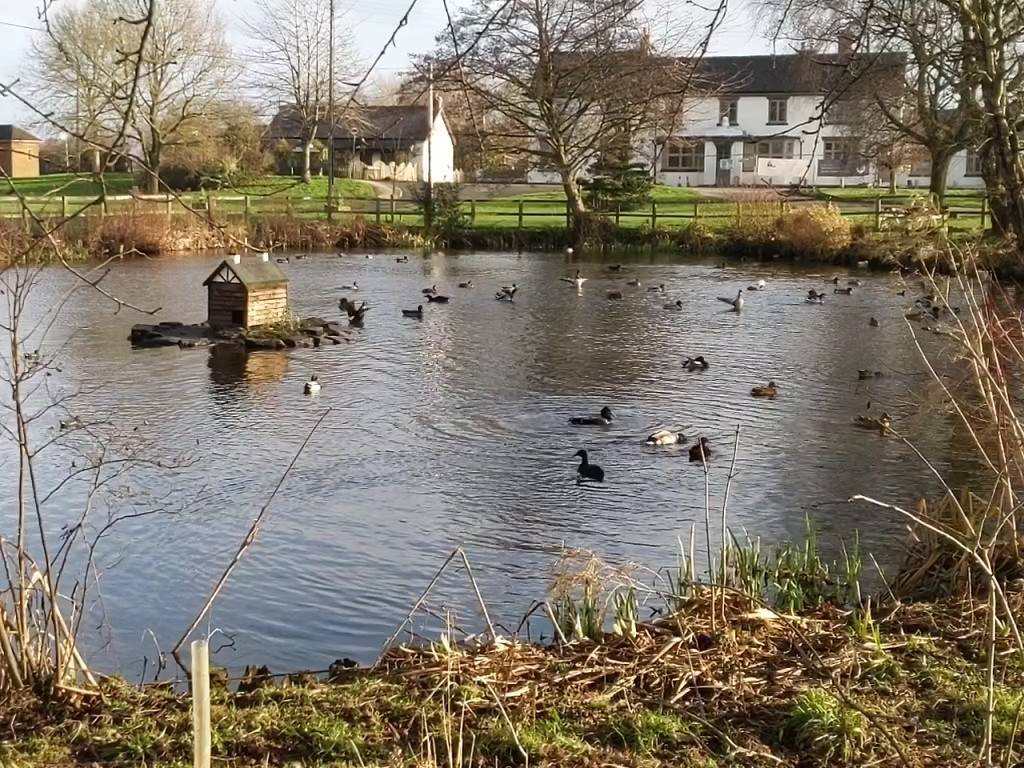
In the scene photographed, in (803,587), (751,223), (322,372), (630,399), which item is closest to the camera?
(803,587)

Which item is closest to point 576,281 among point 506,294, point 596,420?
point 506,294

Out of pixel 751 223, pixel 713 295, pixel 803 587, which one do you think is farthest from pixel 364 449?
pixel 751 223

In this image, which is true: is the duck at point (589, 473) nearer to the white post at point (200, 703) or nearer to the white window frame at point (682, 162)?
the white post at point (200, 703)

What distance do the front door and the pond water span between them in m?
40.8

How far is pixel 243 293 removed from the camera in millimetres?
21453

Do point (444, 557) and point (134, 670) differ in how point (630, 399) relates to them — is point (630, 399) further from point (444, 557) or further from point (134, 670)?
point (134, 670)

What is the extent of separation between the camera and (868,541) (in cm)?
998

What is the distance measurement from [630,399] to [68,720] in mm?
12292

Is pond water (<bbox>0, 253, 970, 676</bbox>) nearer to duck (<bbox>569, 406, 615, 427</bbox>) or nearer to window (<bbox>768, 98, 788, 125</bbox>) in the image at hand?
duck (<bbox>569, 406, 615, 427</bbox>)

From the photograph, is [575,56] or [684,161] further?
[684,161]

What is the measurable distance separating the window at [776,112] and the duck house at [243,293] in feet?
159

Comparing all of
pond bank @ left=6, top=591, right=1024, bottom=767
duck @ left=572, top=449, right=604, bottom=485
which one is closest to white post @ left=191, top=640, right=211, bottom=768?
pond bank @ left=6, top=591, right=1024, bottom=767

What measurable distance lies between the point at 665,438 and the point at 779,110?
56074 millimetres

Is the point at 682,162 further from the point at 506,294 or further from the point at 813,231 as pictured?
the point at 506,294
